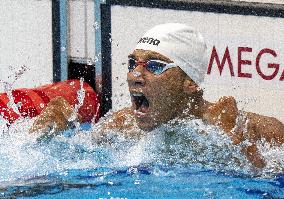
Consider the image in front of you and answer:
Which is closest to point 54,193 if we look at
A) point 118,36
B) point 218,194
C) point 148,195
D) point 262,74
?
point 148,195

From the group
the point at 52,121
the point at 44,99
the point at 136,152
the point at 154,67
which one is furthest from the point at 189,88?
the point at 44,99

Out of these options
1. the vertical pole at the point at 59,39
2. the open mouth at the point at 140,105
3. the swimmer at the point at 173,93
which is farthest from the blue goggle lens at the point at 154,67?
the vertical pole at the point at 59,39

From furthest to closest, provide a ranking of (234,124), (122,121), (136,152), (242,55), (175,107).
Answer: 1. (242,55)
2. (122,121)
3. (136,152)
4. (175,107)
5. (234,124)

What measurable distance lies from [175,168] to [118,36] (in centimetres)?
193

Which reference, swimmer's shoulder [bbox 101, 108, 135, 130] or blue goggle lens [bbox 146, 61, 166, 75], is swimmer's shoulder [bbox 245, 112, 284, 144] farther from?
swimmer's shoulder [bbox 101, 108, 135, 130]

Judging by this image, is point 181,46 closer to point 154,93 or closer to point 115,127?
point 154,93

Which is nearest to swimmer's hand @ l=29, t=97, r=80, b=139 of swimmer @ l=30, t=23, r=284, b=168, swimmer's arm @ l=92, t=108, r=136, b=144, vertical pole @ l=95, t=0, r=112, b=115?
swimmer @ l=30, t=23, r=284, b=168

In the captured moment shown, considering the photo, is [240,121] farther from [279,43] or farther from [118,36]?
[118,36]

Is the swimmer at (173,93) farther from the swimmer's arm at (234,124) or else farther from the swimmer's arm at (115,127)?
the swimmer's arm at (115,127)

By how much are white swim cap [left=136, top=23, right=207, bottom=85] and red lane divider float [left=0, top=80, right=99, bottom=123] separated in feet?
5.51

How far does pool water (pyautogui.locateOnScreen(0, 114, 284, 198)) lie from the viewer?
12.1 ft

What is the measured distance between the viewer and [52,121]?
4184mm

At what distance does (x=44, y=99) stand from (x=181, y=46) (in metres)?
1.79

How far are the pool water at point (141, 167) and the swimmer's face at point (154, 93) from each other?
68mm
